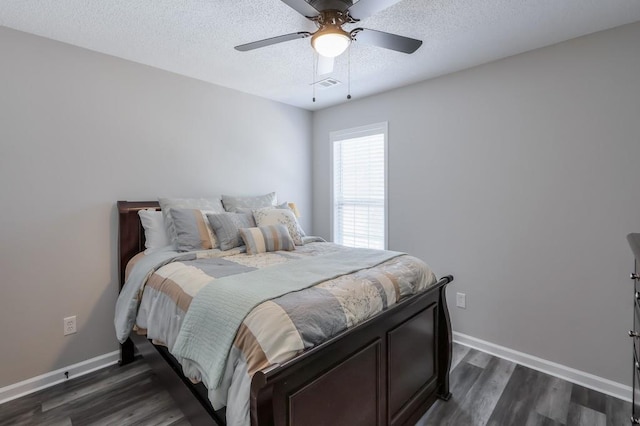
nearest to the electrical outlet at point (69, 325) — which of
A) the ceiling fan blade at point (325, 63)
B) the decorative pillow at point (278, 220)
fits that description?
the decorative pillow at point (278, 220)

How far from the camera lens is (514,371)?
2447 millimetres

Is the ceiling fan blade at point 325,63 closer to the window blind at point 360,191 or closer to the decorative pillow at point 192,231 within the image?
the window blind at point 360,191

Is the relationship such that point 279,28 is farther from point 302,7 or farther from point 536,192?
point 536,192

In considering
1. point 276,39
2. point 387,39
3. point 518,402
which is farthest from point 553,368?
point 276,39

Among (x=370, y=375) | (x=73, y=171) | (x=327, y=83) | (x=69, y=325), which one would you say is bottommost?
(x=69, y=325)

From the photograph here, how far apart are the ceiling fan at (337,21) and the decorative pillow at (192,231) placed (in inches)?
54.7

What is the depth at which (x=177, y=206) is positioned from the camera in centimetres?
267

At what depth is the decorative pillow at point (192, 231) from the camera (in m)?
2.44

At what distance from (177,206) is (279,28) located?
1625 millimetres

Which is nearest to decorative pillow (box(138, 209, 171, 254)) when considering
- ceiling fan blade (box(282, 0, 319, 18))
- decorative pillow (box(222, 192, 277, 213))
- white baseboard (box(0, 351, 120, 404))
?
decorative pillow (box(222, 192, 277, 213))

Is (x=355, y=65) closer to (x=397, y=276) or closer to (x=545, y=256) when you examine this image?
(x=397, y=276)

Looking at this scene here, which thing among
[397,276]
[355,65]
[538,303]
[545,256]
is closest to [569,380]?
[538,303]

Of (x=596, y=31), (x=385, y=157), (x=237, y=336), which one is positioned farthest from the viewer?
(x=385, y=157)

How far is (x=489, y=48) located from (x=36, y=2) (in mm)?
3082
